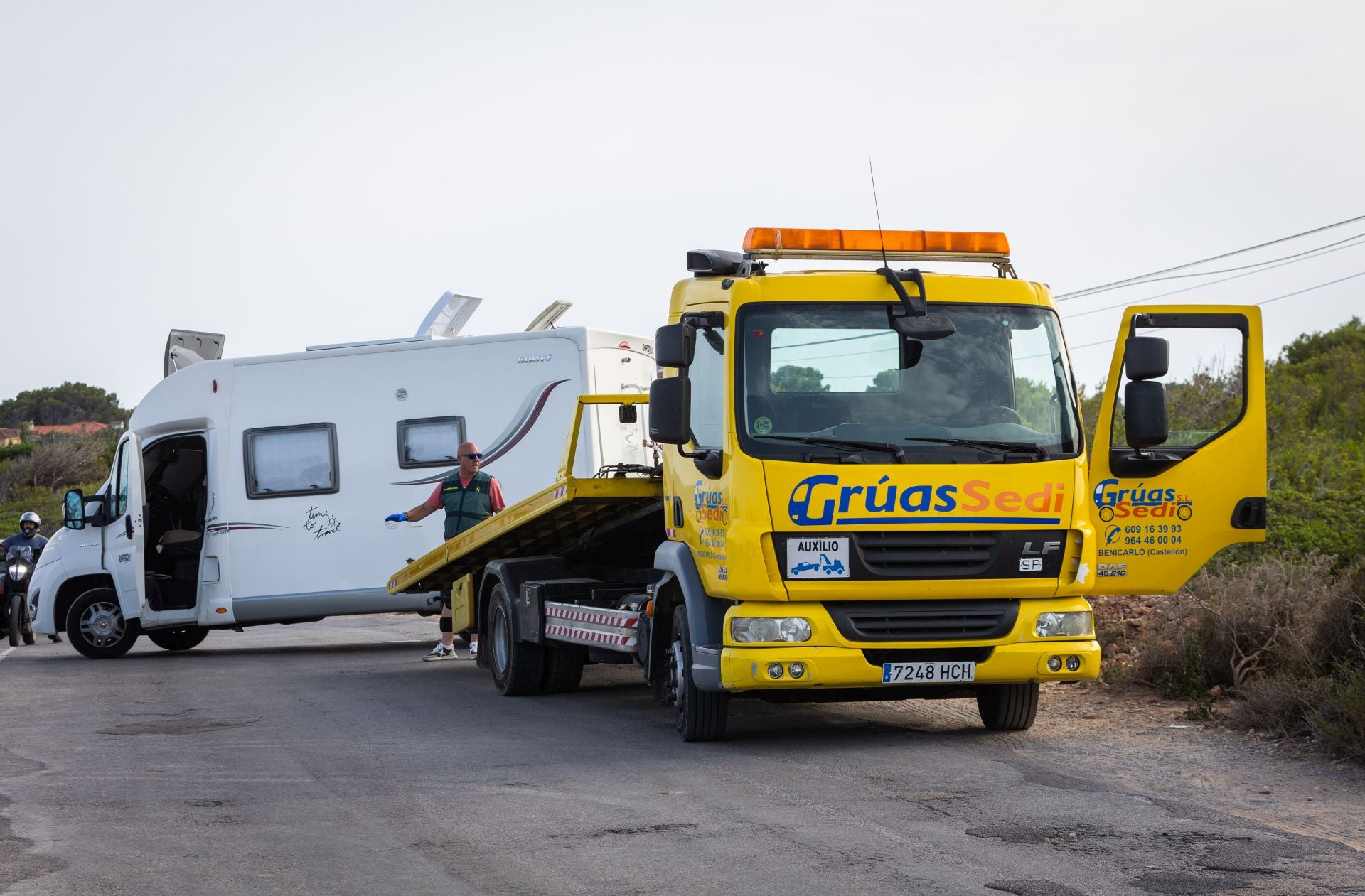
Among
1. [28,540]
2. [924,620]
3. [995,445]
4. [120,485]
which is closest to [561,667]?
[924,620]

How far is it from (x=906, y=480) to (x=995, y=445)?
0.59 metres

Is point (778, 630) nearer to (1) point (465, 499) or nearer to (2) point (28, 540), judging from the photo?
(1) point (465, 499)

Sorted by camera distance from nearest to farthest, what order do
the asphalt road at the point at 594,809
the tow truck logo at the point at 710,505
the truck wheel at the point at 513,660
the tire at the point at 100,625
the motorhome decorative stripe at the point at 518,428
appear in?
1. the asphalt road at the point at 594,809
2. the tow truck logo at the point at 710,505
3. the truck wheel at the point at 513,660
4. the motorhome decorative stripe at the point at 518,428
5. the tire at the point at 100,625

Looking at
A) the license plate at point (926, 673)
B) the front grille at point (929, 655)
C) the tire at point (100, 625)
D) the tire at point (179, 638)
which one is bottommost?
the tire at point (179, 638)

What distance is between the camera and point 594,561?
1214 centimetres

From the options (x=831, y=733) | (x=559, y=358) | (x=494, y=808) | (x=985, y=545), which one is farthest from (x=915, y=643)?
(x=559, y=358)

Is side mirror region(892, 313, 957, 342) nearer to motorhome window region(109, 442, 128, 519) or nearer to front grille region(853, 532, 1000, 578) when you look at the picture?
front grille region(853, 532, 1000, 578)

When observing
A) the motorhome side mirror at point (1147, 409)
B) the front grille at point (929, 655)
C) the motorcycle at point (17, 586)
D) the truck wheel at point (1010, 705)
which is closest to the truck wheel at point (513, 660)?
the truck wheel at point (1010, 705)

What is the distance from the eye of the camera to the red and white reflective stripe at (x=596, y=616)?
983 centimetres

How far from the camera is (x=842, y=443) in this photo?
8.29 m

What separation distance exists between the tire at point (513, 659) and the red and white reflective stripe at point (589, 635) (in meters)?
0.46

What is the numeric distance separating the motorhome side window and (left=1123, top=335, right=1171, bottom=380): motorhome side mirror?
33.7 ft

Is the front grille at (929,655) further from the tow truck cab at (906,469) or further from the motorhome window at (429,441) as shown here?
the motorhome window at (429,441)

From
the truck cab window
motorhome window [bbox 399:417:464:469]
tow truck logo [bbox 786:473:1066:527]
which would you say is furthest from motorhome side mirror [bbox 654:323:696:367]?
motorhome window [bbox 399:417:464:469]
